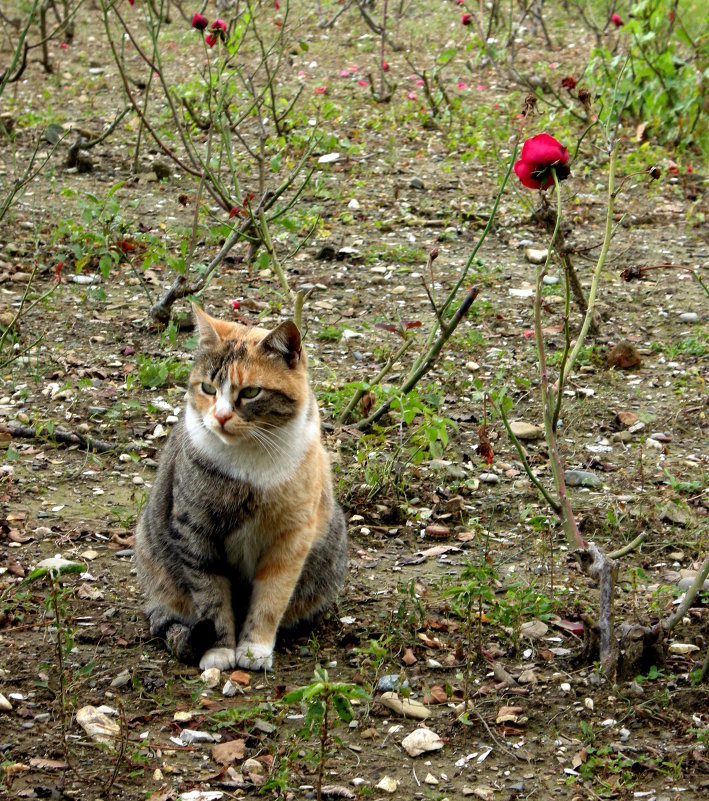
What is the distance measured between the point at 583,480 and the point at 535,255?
2755mm

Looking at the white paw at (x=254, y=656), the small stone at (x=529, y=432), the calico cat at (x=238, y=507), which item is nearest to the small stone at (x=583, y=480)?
the small stone at (x=529, y=432)

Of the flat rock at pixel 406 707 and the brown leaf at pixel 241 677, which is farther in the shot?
the brown leaf at pixel 241 677

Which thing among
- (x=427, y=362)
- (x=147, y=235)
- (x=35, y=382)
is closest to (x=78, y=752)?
(x=427, y=362)

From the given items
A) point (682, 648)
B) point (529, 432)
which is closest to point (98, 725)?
point (682, 648)

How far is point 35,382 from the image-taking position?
548 centimetres

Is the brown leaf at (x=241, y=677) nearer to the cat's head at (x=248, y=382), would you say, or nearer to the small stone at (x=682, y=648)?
the cat's head at (x=248, y=382)

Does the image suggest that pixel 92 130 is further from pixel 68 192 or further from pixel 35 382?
pixel 35 382

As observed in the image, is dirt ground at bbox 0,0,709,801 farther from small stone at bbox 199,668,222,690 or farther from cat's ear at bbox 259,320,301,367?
cat's ear at bbox 259,320,301,367

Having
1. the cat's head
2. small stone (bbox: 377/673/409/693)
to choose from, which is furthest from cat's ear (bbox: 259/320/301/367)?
small stone (bbox: 377/673/409/693)

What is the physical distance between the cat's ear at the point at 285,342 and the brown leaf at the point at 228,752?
132cm

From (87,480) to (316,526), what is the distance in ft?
4.89

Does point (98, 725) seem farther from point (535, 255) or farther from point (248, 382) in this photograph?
point (535, 255)

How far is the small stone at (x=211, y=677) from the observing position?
11.2 feet

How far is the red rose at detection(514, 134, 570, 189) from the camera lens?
307cm
